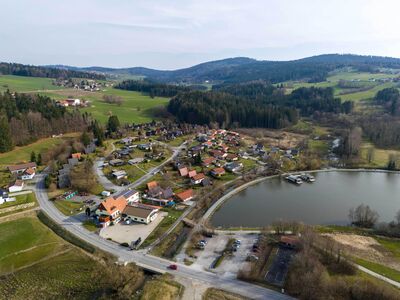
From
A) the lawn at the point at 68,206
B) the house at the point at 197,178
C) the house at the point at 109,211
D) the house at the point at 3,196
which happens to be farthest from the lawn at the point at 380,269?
the house at the point at 3,196

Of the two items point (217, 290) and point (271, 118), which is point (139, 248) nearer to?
point (217, 290)

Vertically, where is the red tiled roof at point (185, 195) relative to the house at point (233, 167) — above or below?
below

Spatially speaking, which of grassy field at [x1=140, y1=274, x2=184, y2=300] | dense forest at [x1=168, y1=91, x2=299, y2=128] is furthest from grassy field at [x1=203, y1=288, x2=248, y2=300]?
dense forest at [x1=168, y1=91, x2=299, y2=128]

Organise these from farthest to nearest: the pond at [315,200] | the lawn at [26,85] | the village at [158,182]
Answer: the lawn at [26,85]
the pond at [315,200]
the village at [158,182]

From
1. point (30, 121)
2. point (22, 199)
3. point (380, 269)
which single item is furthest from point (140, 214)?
point (30, 121)

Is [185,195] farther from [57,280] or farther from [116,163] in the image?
[57,280]

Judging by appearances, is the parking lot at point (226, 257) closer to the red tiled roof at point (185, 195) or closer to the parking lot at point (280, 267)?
the parking lot at point (280, 267)

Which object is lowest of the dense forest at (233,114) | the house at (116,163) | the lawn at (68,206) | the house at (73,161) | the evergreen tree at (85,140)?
the lawn at (68,206)

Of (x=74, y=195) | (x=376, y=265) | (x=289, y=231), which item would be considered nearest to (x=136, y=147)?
(x=74, y=195)
